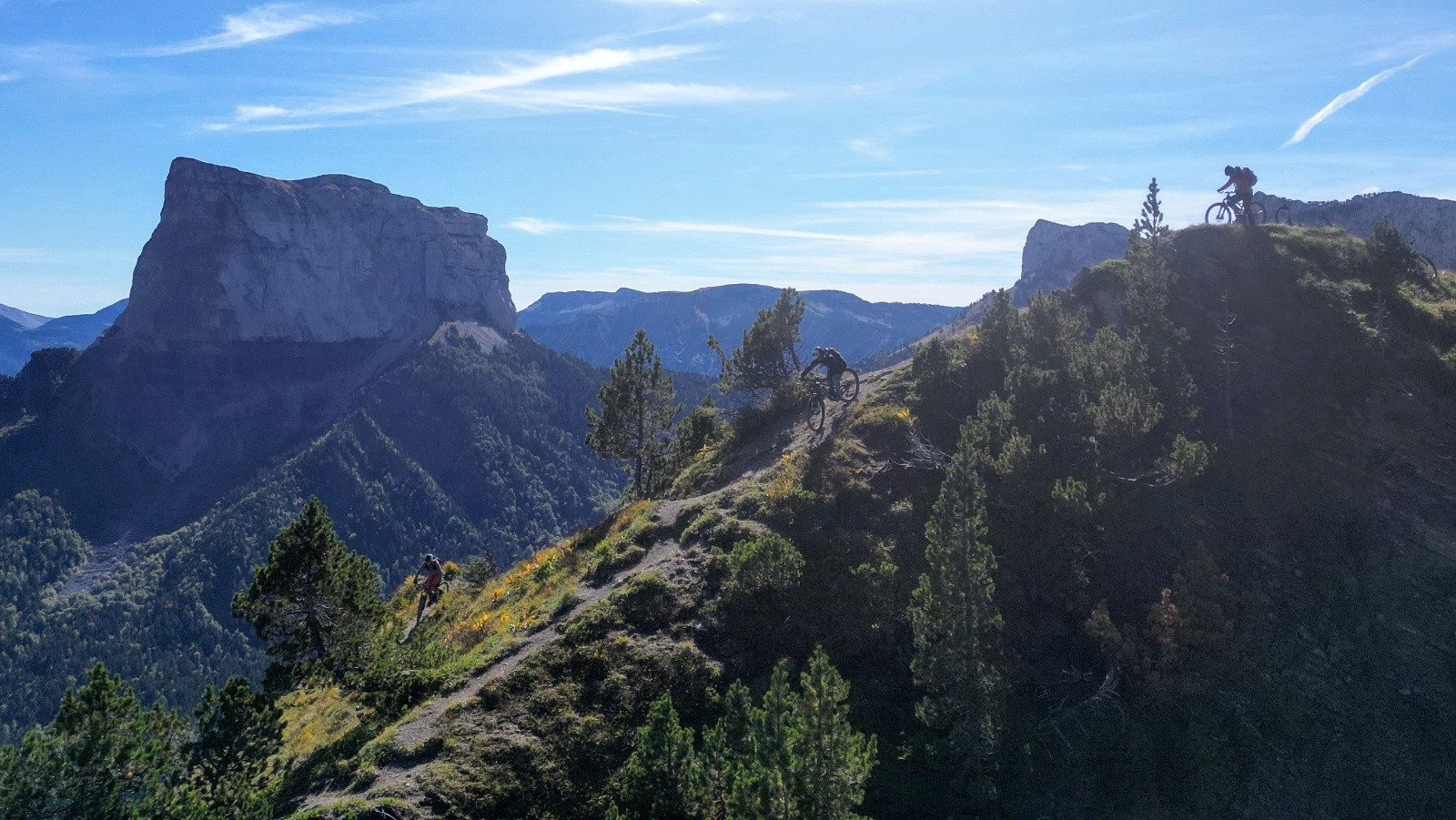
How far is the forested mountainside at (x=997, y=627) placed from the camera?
16.7m

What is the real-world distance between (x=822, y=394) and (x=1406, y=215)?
153 m

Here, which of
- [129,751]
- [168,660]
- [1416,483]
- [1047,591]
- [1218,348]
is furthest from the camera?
[168,660]

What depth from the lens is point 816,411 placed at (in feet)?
119

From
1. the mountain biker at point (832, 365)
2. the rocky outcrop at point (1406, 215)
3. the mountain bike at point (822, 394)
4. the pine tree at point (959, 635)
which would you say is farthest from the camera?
the rocky outcrop at point (1406, 215)

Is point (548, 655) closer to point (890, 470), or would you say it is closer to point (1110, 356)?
point (890, 470)

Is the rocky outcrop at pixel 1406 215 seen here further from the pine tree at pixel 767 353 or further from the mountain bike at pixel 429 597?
the mountain bike at pixel 429 597

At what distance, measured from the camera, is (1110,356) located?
30016mm

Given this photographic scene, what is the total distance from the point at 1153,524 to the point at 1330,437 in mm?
8867

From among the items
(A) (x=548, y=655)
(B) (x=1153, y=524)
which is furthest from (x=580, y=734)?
(B) (x=1153, y=524)

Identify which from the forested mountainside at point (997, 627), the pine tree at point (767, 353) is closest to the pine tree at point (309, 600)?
the forested mountainside at point (997, 627)

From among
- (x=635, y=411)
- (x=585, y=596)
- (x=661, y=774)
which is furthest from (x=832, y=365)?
(x=661, y=774)

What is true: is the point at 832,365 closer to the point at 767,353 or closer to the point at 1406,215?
the point at 767,353

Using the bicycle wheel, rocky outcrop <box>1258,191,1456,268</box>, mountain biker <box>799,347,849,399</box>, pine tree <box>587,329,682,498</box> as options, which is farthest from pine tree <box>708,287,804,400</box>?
rocky outcrop <box>1258,191,1456,268</box>

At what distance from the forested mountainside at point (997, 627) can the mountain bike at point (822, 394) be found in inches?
57.1
